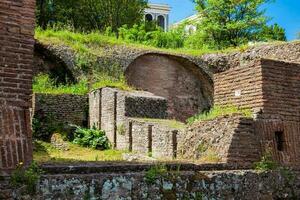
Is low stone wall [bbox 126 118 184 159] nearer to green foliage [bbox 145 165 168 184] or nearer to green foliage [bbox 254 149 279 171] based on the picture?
green foliage [bbox 254 149 279 171]

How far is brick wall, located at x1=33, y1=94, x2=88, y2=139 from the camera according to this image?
700 inches

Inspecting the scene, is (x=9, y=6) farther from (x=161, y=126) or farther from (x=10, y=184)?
(x=161, y=126)

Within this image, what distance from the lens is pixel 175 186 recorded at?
6.02m

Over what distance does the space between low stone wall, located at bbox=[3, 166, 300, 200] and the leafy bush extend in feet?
31.0

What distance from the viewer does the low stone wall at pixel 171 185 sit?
5.20 m

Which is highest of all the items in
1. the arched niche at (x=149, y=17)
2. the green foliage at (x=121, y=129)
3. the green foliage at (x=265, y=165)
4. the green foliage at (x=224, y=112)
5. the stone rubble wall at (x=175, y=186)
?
the arched niche at (x=149, y=17)

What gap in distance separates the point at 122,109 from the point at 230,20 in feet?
75.5

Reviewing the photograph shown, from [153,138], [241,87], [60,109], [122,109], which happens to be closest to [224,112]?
[241,87]

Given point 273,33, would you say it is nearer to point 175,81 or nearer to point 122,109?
point 175,81

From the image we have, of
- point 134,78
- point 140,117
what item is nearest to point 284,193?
point 140,117

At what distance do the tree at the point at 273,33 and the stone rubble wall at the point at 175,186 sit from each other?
31.4 m

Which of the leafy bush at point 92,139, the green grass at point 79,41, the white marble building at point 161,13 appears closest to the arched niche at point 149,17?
the white marble building at point 161,13

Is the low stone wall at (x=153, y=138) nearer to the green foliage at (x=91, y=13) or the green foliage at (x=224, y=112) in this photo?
the green foliage at (x=224, y=112)

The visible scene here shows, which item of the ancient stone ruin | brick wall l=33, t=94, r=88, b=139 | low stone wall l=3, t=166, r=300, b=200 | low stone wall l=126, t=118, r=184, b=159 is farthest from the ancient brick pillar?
brick wall l=33, t=94, r=88, b=139
